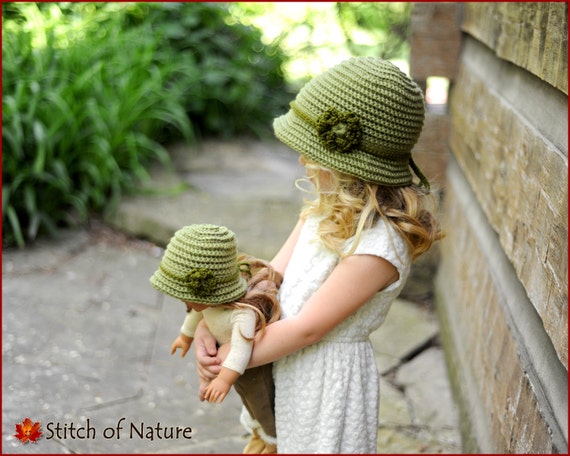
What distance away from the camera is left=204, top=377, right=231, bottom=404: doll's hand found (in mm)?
1752

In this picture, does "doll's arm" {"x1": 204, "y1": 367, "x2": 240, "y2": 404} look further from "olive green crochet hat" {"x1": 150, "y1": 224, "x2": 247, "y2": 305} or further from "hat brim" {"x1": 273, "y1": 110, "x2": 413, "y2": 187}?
"hat brim" {"x1": 273, "y1": 110, "x2": 413, "y2": 187}

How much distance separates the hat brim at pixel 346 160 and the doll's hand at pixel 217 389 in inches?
21.2

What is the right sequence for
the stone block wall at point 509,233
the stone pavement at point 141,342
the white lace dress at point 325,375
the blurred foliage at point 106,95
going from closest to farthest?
the stone block wall at point 509,233 < the white lace dress at point 325,375 < the stone pavement at point 141,342 < the blurred foliage at point 106,95

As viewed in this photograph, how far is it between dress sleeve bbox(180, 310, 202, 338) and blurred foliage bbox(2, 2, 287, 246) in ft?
7.76

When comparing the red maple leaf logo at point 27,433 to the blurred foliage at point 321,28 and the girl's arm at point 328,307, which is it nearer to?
the girl's arm at point 328,307

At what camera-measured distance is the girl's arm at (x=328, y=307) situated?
5.85 ft

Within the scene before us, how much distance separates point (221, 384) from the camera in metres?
1.76

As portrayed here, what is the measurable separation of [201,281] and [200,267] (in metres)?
0.03

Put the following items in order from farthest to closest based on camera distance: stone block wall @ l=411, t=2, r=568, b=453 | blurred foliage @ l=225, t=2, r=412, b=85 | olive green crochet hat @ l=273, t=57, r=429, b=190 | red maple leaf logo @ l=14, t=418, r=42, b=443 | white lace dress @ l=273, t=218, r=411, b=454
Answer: blurred foliage @ l=225, t=2, r=412, b=85
red maple leaf logo @ l=14, t=418, r=42, b=443
white lace dress @ l=273, t=218, r=411, b=454
olive green crochet hat @ l=273, t=57, r=429, b=190
stone block wall @ l=411, t=2, r=568, b=453

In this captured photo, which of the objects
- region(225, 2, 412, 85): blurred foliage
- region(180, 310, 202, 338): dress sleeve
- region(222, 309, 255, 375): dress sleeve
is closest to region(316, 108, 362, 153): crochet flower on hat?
region(222, 309, 255, 375): dress sleeve

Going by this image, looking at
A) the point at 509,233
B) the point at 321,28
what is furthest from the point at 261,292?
the point at 321,28

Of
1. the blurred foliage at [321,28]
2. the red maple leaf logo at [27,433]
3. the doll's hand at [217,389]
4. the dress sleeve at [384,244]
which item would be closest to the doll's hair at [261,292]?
the doll's hand at [217,389]

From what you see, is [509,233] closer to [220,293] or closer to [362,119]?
[362,119]

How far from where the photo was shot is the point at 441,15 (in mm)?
3639
